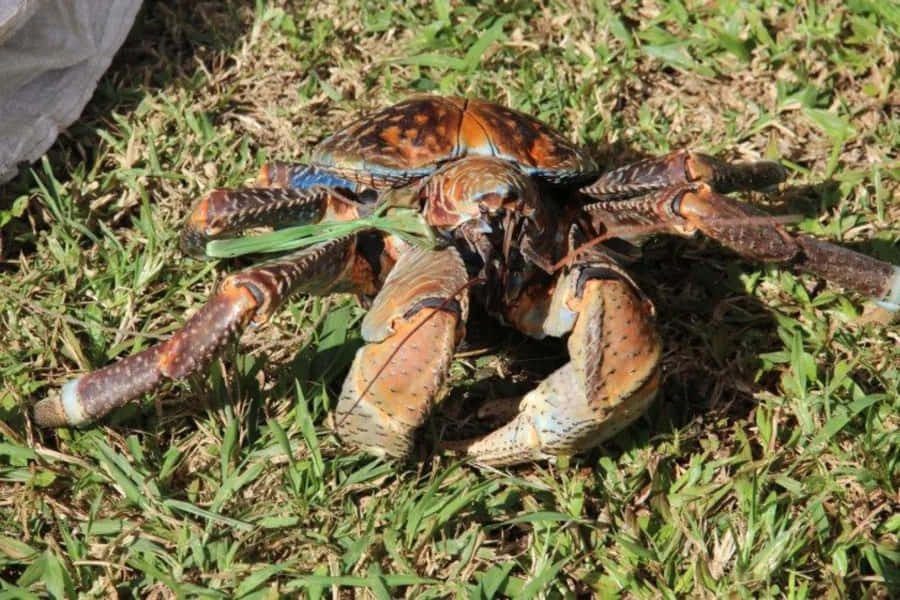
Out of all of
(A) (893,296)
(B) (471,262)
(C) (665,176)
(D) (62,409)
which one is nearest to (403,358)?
(B) (471,262)

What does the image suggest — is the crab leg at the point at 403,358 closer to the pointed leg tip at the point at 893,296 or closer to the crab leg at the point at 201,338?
the crab leg at the point at 201,338

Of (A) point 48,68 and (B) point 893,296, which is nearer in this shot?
(B) point 893,296

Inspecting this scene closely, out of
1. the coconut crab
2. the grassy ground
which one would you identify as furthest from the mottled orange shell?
the grassy ground

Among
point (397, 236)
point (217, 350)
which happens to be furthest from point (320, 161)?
point (217, 350)

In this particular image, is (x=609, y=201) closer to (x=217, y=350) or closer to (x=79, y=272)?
(x=217, y=350)

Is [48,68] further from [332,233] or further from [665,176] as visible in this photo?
[665,176]

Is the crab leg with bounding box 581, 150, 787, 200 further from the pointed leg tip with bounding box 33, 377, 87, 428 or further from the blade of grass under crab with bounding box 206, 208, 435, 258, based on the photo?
the pointed leg tip with bounding box 33, 377, 87, 428
